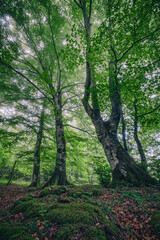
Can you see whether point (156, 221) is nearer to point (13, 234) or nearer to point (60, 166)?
point (13, 234)

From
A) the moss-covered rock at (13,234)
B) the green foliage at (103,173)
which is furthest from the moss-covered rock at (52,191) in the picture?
the green foliage at (103,173)

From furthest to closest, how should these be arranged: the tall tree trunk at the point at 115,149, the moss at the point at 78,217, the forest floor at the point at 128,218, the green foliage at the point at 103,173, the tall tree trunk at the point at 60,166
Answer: the green foliage at the point at 103,173, the tall tree trunk at the point at 60,166, the tall tree trunk at the point at 115,149, the moss at the point at 78,217, the forest floor at the point at 128,218

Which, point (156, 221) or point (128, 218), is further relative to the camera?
point (128, 218)

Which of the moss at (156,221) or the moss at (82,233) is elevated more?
the moss at (82,233)

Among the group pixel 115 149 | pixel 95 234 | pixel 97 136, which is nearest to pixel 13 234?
pixel 95 234

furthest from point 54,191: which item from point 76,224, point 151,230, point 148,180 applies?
point 148,180

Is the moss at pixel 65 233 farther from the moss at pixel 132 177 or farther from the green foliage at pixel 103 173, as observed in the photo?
the green foliage at pixel 103 173

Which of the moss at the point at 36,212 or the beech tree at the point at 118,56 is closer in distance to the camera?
the moss at the point at 36,212

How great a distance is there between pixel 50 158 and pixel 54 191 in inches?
165

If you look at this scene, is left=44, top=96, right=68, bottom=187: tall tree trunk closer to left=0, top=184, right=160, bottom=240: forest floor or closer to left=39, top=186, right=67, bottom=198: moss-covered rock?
left=39, top=186, right=67, bottom=198: moss-covered rock

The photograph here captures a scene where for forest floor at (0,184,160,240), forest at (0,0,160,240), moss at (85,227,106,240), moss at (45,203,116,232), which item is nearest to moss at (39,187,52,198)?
forest at (0,0,160,240)

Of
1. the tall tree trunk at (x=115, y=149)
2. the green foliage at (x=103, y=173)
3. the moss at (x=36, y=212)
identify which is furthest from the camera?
the green foliage at (x=103, y=173)

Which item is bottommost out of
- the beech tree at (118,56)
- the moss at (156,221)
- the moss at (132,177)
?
the moss at (156,221)

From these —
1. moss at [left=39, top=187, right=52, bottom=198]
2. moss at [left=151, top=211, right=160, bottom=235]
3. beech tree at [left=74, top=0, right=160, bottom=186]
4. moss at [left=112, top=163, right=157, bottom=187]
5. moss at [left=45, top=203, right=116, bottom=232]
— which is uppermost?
beech tree at [left=74, top=0, right=160, bottom=186]
